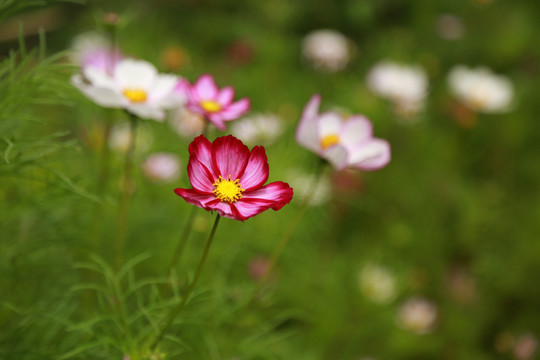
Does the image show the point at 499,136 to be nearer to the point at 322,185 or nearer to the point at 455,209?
the point at 455,209

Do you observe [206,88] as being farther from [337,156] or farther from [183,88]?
[337,156]

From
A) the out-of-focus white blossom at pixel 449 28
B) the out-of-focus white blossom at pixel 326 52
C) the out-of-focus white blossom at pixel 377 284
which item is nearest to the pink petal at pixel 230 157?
the out-of-focus white blossom at pixel 377 284

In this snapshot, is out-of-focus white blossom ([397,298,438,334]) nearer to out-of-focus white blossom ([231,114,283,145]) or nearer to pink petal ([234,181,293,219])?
out-of-focus white blossom ([231,114,283,145])

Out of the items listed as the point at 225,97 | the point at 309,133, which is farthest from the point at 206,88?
the point at 309,133

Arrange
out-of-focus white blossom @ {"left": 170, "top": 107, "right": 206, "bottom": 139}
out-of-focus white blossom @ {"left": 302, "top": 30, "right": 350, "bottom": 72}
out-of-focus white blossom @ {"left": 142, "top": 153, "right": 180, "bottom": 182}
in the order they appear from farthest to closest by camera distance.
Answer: out-of-focus white blossom @ {"left": 302, "top": 30, "right": 350, "bottom": 72} < out-of-focus white blossom @ {"left": 170, "top": 107, "right": 206, "bottom": 139} < out-of-focus white blossom @ {"left": 142, "top": 153, "right": 180, "bottom": 182}

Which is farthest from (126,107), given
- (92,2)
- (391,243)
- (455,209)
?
(92,2)

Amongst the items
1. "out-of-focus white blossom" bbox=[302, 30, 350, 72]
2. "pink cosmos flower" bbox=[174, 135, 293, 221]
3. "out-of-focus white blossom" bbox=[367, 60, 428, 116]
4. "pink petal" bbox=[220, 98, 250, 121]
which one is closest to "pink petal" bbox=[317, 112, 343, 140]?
"pink petal" bbox=[220, 98, 250, 121]
